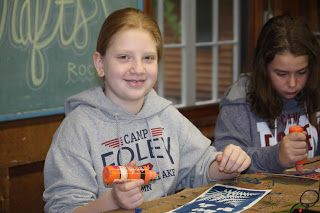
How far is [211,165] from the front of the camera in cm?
197

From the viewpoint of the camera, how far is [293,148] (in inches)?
80.7

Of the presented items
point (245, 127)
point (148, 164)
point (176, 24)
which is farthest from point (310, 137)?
point (176, 24)

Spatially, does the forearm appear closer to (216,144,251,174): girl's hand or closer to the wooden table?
the wooden table

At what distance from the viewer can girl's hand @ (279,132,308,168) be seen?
6.68 ft

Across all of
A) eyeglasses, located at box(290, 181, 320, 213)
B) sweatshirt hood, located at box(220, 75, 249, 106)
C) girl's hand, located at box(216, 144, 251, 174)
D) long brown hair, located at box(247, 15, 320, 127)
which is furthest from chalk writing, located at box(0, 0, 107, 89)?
eyeglasses, located at box(290, 181, 320, 213)

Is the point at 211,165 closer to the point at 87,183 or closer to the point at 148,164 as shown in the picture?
the point at 148,164

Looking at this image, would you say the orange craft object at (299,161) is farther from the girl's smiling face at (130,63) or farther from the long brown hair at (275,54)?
the girl's smiling face at (130,63)

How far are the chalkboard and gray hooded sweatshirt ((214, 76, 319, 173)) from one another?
2.27ft

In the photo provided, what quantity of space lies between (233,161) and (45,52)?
1.13 meters

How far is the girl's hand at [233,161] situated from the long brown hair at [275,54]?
0.62 m

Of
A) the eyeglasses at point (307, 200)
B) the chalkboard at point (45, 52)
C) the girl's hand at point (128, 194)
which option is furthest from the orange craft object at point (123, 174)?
the chalkboard at point (45, 52)

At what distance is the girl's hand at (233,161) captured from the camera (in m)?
1.84

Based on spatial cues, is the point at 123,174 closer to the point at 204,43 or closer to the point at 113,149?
Answer: the point at 113,149

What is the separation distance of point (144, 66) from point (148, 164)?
310mm
